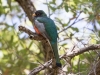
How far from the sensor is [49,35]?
4020 millimetres

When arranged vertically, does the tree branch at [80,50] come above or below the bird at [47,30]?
below

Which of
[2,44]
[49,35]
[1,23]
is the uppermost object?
[49,35]

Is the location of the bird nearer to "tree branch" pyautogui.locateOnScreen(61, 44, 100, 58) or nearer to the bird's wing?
the bird's wing

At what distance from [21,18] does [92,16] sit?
183cm

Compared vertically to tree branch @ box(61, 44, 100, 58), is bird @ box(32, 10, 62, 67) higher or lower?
higher

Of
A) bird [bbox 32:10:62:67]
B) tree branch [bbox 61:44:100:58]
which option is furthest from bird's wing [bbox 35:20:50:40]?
tree branch [bbox 61:44:100:58]

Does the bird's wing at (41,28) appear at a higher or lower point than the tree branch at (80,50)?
higher

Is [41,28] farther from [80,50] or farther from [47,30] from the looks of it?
[80,50]

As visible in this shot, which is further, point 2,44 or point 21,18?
point 2,44

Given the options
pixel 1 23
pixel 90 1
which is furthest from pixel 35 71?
pixel 1 23

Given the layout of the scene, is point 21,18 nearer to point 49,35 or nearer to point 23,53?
point 23,53

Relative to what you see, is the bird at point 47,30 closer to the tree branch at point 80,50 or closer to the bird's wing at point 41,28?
the bird's wing at point 41,28

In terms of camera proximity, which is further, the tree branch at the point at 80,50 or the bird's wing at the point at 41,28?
the bird's wing at the point at 41,28

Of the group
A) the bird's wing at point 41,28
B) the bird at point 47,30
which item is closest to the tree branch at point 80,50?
the bird at point 47,30
